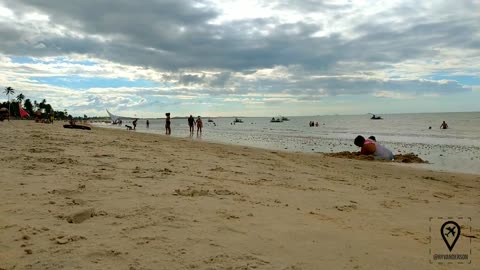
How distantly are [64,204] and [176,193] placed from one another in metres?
1.62

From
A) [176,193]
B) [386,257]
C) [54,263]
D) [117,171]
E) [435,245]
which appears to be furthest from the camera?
[117,171]

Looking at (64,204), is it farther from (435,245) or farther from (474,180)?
(474,180)

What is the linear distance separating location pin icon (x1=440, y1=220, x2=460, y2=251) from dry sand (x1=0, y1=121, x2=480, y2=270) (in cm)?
16

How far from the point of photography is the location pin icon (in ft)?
13.9

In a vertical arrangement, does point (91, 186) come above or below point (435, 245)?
above

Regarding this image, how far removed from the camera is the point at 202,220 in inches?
169

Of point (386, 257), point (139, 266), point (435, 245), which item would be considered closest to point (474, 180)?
point (435, 245)

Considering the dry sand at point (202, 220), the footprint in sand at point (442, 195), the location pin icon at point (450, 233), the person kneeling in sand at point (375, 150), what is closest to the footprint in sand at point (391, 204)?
the dry sand at point (202, 220)

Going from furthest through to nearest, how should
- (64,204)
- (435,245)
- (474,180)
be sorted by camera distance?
(474,180) → (64,204) → (435,245)

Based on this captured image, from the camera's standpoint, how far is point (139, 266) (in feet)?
9.84

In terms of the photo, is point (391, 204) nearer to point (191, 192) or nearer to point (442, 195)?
point (442, 195)

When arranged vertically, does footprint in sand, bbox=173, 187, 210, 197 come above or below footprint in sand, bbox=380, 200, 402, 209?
above

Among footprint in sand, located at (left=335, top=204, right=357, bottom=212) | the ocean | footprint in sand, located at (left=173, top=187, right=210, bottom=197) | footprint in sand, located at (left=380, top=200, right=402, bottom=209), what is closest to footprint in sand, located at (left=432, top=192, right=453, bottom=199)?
footprint in sand, located at (left=380, top=200, right=402, bottom=209)

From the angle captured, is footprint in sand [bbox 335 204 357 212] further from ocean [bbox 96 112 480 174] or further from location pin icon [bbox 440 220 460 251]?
ocean [bbox 96 112 480 174]
